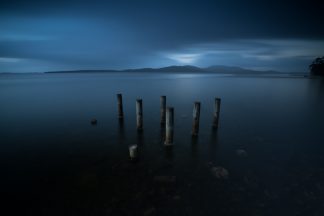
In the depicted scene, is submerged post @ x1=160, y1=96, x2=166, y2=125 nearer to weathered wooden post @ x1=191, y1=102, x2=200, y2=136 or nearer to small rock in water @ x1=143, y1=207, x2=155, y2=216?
weathered wooden post @ x1=191, y1=102, x2=200, y2=136

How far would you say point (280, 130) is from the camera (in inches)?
571

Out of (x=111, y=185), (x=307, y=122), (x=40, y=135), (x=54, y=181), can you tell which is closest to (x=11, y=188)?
(x=54, y=181)

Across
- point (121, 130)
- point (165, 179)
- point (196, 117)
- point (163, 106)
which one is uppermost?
point (163, 106)

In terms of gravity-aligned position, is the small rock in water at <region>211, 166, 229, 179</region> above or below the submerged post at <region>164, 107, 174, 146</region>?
below

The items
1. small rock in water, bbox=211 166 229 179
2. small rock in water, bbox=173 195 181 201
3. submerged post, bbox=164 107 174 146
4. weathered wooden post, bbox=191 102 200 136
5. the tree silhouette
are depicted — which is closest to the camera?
small rock in water, bbox=173 195 181 201

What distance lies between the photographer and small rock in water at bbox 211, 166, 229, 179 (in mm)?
8156

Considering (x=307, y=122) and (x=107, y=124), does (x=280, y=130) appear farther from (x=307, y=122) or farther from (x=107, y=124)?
(x=107, y=124)

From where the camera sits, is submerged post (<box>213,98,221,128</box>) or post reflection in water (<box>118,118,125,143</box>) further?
submerged post (<box>213,98,221,128</box>)

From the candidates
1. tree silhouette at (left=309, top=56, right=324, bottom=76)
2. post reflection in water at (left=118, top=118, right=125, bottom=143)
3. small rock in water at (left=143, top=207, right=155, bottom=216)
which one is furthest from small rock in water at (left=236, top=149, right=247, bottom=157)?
tree silhouette at (left=309, top=56, right=324, bottom=76)

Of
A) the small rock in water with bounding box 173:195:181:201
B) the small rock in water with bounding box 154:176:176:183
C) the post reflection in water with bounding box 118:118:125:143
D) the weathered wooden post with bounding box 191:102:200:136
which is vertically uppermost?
the weathered wooden post with bounding box 191:102:200:136

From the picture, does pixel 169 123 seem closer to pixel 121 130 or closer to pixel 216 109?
pixel 216 109

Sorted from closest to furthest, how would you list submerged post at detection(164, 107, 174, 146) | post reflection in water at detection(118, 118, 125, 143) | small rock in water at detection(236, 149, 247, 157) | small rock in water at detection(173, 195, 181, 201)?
small rock in water at detection(173, 195, 181, 201) < small rock in water at detection(236, 149, 247, 157) < submerged post at detection(164, 107, 174, 146) < post reflection in water at detection(118, 118, 125, 143)

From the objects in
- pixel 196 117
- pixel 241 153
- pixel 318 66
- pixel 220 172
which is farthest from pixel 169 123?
pixel 318 66

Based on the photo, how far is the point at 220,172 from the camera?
8.38 m
